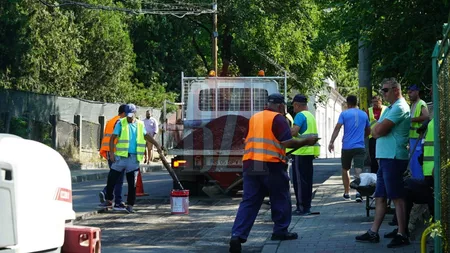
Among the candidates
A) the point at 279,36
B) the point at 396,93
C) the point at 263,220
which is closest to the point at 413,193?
the point at 396,93

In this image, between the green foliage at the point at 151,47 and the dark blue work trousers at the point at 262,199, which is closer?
the dark blue work trousers at the point at 262,199

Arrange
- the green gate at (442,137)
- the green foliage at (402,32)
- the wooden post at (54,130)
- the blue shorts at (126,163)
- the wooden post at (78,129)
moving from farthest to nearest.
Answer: the wooden post at (78,129), the wooden post at (54,130), the blue shorts at (126,163), the green foliage at (402,32), the green gate at (442,137)

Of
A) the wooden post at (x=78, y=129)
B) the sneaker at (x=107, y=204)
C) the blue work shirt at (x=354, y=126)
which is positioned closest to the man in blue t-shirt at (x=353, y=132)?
the blue work shirt at (x=354, y=126)

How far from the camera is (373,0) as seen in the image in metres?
16.2

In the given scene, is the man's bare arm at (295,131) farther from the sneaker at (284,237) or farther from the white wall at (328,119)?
the white wall at (328,119)

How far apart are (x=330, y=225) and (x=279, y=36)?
111 ft

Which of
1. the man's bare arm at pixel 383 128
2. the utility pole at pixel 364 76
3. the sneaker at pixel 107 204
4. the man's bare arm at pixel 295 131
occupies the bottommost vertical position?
the sneaker at pixel 107 204

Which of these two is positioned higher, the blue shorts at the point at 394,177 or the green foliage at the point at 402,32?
the green foliage at the point at 402,32

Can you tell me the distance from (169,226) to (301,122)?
2642 millimetres

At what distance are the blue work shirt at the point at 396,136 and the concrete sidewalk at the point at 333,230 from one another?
1.03 metres

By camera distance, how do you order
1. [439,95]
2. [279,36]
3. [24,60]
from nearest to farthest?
[439,95], [24,60], [279,36]

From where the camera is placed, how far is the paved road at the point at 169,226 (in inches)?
469

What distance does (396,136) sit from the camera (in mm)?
10930

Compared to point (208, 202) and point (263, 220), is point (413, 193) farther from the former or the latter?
point (208, 202)
